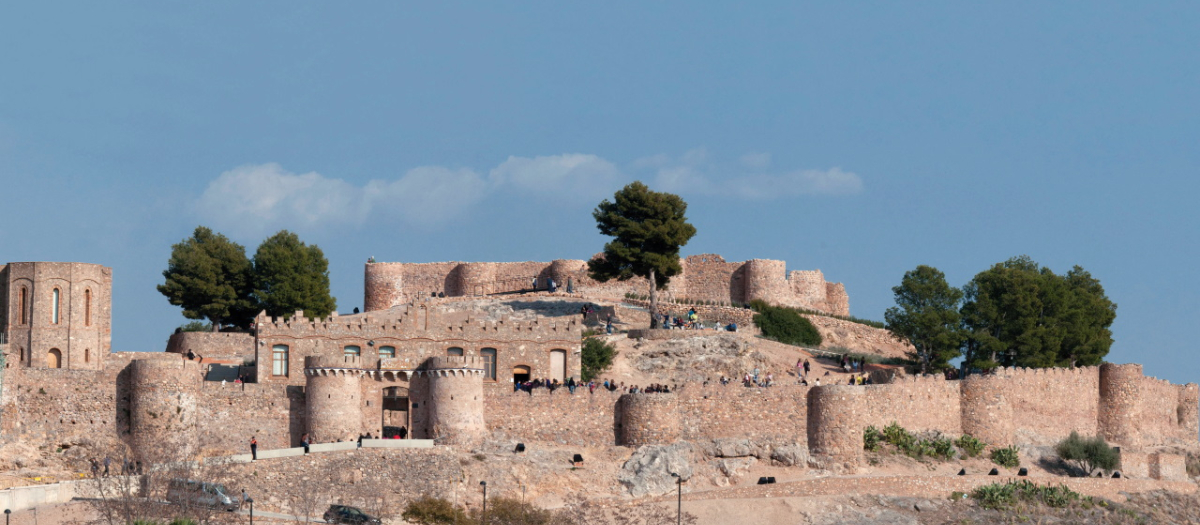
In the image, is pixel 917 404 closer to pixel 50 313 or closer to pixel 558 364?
pixel 558 364

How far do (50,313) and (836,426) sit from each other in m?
30.5

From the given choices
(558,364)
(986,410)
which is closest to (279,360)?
(558,364)

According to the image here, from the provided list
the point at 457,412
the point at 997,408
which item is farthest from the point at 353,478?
the point at 997,408

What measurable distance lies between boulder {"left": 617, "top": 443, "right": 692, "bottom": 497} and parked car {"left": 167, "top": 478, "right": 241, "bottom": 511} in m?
14.9

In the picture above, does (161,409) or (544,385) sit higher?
(544,385)

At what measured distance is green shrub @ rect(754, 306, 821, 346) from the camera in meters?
85.8

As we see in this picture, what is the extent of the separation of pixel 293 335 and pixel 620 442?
1312 centimetres

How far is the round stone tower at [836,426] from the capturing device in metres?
68.2

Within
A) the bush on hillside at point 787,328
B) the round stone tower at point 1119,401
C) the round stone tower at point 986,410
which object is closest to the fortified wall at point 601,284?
the bush on hillside at point 787,328

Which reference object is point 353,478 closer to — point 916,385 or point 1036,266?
point 916,385

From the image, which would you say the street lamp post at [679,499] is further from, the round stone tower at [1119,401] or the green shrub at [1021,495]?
the round stone tower at [1119,401]

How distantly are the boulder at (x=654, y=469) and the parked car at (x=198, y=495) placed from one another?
1490cm

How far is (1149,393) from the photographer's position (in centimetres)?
8381

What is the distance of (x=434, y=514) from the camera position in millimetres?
60281
